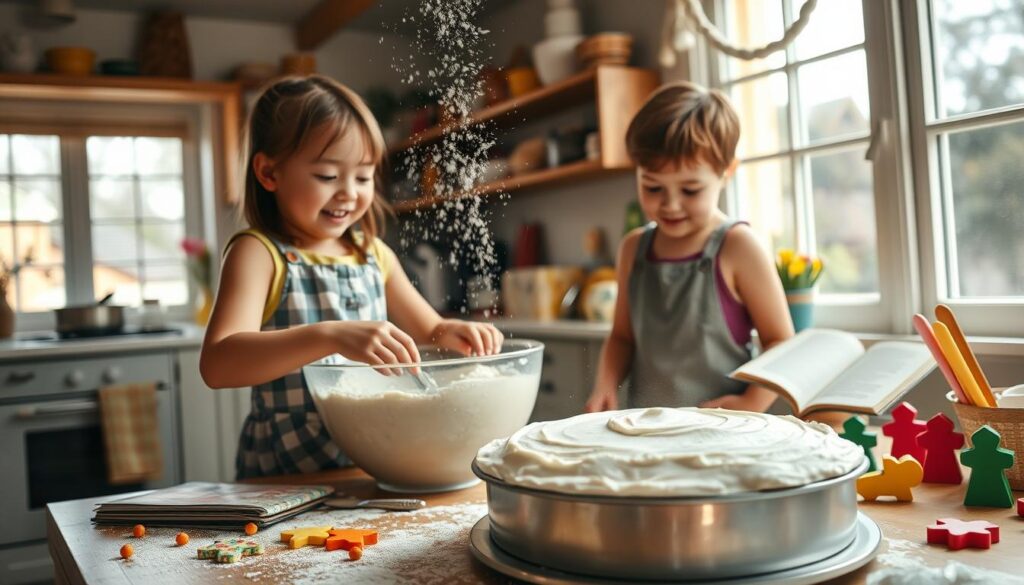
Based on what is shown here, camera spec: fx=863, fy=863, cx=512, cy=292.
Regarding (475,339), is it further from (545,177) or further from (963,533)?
(545,177)

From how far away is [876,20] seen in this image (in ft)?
6.26

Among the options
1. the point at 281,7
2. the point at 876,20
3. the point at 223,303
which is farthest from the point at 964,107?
the point at 281,7

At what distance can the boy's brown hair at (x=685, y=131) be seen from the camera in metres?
1.43

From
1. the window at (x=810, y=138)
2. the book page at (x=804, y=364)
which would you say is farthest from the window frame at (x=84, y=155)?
the book page at (x=804, y=364)

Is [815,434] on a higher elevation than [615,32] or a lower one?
lower

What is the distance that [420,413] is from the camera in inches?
34.9

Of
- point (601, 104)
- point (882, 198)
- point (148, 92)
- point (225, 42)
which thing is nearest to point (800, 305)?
point (882, 198)

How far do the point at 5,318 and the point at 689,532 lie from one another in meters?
3.41

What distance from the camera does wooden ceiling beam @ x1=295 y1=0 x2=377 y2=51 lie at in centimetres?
329

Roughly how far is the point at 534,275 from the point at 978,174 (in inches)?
56.1

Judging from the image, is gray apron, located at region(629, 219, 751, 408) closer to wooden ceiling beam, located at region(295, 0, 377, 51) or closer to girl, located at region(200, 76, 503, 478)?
girl, located at region(200, 76, 503, 478)

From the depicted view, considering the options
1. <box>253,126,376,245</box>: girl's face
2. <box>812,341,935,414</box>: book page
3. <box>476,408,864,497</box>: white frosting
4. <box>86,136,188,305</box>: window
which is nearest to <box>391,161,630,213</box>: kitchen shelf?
<box>253,126,376,245</box>: girl's face

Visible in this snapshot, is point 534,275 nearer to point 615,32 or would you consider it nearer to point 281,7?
point 615,32

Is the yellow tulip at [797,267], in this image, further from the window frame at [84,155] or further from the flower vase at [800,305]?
the window frame at [84,155]
